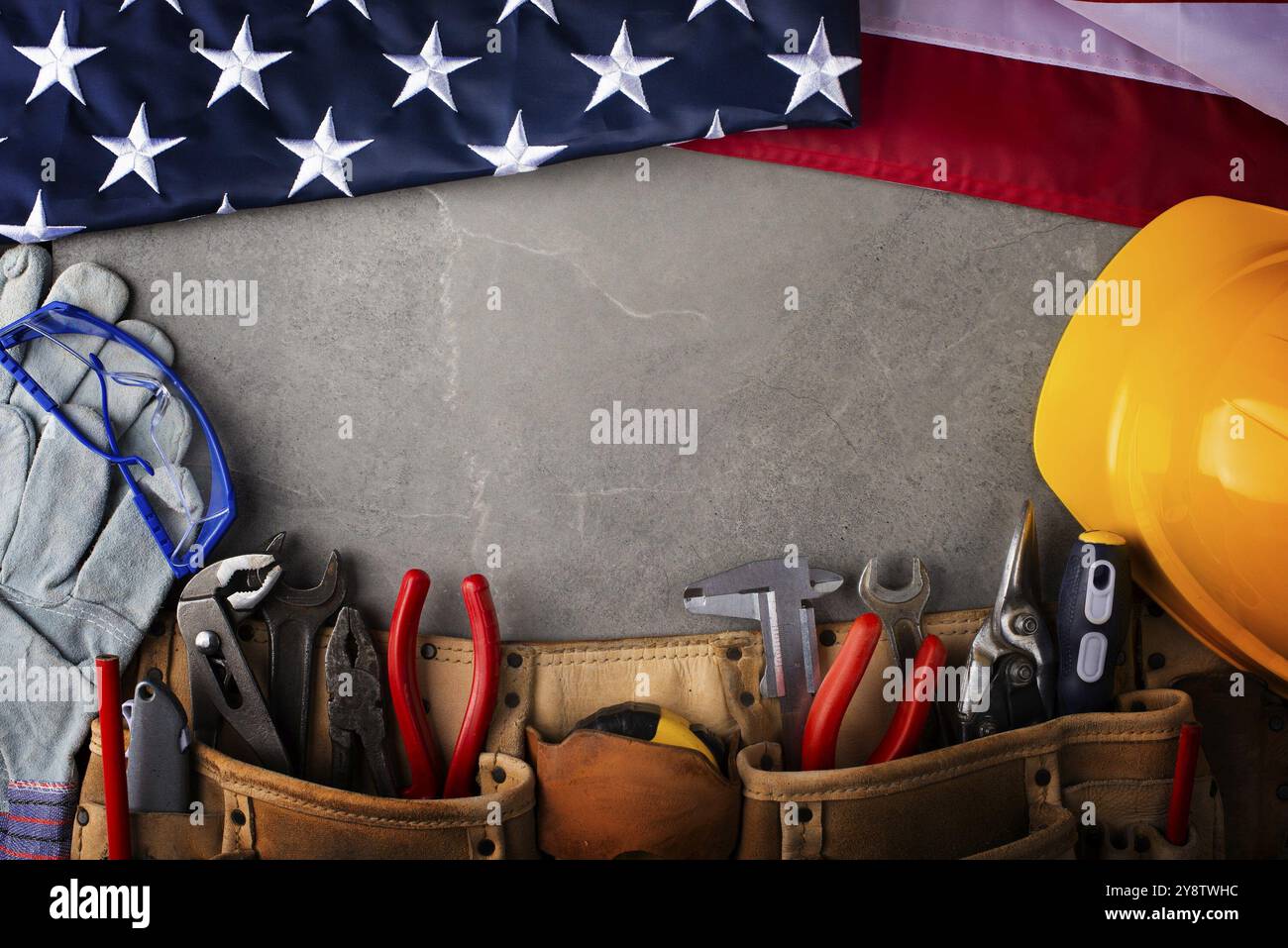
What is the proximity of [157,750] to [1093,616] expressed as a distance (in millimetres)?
1132

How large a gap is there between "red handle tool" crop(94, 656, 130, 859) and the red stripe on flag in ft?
3.17

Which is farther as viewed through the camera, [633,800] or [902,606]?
[902,606]

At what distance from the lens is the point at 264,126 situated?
3.94 ft

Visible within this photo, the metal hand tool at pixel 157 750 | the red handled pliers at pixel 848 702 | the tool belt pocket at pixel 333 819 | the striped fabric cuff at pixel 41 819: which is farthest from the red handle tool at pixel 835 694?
the striped fabric cuff at pixel 41 819

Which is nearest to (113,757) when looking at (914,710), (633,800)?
(633,800)

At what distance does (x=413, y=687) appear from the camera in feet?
3.82

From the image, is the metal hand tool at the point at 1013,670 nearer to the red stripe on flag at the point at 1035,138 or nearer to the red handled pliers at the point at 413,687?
the red stripe on flag at the point at 1035,138

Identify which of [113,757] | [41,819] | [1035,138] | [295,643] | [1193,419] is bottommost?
[41,819]

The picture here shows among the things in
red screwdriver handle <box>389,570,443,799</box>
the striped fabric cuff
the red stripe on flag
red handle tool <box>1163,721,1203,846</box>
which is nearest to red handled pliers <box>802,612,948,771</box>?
red handle tool <box>1163,721,1203,846</box>

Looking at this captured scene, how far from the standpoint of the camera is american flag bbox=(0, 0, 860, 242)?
118 centimetres

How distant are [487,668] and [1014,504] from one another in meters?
0.72

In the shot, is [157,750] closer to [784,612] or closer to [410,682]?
Answer: [410,682]

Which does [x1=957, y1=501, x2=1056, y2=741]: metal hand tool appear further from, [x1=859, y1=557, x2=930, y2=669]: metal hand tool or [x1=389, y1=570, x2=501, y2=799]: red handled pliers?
[x1=389, y1=570, x2=501, y2=799]: red handled pliers
